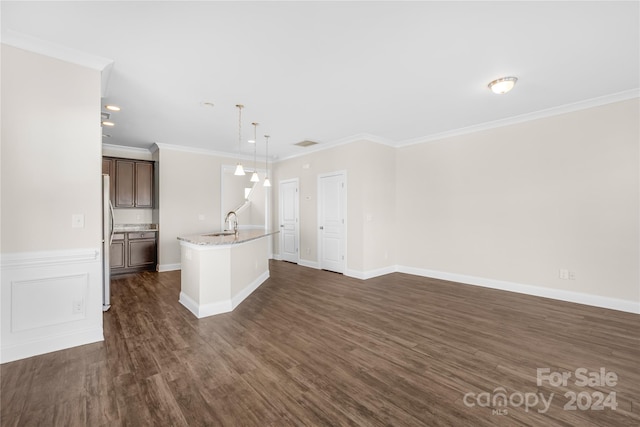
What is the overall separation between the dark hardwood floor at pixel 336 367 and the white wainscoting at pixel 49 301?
5.2 inches

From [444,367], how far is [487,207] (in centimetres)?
331

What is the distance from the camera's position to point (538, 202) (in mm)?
4164

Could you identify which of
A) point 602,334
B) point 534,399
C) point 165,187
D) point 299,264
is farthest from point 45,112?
point 602,334

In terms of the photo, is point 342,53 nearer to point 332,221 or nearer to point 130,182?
point 332,221

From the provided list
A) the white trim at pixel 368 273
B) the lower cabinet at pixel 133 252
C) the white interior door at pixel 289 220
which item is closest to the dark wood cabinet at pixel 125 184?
the lower cabinet at pixel 133 252

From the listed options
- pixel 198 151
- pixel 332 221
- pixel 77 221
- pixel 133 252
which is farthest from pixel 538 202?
pixel 133 252

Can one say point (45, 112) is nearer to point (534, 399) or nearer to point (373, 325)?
point (373, 325)

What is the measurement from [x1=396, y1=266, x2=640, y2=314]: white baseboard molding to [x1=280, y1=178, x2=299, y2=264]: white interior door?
3.00 metres

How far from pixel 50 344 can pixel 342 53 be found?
3785 mm

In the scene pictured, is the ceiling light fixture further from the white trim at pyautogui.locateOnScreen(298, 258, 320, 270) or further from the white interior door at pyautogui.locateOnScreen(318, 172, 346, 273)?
the white trim at pyautogui.locateOnScreen(298, 258, 320, 270)

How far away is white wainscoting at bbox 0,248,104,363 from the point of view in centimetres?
236

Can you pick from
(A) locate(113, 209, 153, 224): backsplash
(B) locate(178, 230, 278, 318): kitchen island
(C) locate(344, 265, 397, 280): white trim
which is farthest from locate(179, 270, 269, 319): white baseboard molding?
(A) locate(113, 209, 153, 224): backsplash

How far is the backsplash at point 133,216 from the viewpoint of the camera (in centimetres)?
601

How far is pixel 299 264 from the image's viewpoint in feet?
22.0
